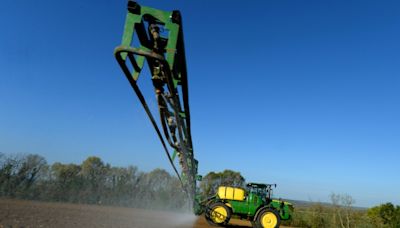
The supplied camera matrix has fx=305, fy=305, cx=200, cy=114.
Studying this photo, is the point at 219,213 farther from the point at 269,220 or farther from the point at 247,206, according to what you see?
the point at 269,220

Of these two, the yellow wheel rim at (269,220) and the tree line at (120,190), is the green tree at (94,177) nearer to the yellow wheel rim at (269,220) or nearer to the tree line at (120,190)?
the tree line at (120,190)

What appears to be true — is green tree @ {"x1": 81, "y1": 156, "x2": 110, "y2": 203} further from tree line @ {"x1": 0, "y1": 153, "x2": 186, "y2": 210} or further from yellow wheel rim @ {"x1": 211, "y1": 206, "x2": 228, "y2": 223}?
yellow wheel rim @ {"x1": 211, "y1": 206, "x2": 228, "y2": 223}

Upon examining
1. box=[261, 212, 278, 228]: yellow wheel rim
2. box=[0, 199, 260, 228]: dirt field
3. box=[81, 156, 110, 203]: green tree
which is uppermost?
box=[81, 156, 110, 203]: green tree

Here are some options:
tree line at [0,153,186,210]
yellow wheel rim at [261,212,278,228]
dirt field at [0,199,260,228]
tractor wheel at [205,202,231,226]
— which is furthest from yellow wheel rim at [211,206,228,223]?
tree line at [0,153,186,210]

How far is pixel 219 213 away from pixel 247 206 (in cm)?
175

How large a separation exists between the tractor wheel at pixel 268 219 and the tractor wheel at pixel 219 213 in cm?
181

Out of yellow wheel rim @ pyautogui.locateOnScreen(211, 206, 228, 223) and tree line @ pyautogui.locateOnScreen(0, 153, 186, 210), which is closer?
yellow wheel rim @ pyautogui.locateOnScreen(211, 206, 228, 223)

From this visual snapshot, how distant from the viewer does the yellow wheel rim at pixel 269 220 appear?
16656 millimetres

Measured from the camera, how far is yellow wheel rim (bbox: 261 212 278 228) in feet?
54.6

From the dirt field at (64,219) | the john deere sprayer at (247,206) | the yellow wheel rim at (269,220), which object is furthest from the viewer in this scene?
the john deere sprayer at (247,206)

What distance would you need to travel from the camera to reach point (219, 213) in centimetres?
1769

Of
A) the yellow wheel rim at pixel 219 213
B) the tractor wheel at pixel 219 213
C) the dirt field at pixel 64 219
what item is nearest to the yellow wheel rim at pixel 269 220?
the tractor wheel at pixel 219 213

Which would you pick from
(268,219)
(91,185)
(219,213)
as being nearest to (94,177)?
(91,185)

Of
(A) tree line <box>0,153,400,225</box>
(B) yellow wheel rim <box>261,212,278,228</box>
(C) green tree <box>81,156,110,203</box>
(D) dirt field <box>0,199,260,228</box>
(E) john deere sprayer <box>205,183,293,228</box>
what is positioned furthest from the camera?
(C) green tree <box>81,156,110,203</box>
